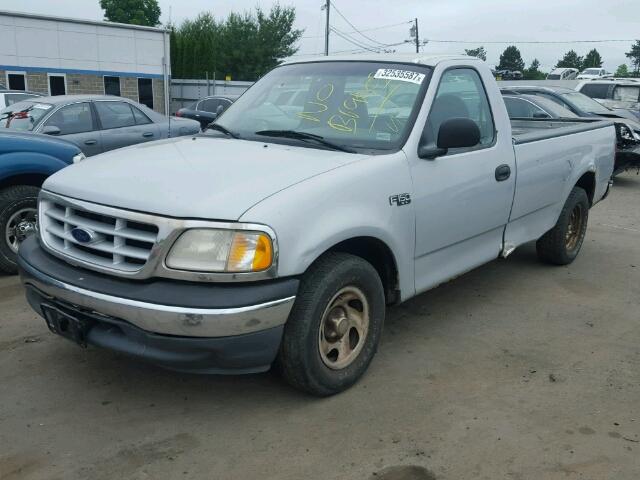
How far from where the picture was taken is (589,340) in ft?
15.0

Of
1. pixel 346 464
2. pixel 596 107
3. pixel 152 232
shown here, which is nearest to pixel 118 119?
pixel 152 232

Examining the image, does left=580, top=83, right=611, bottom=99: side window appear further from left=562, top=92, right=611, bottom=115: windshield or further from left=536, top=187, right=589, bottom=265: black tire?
left=536, top=187, right=589, bottom=265: black tire

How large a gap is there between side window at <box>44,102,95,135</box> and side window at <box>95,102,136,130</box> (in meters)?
0.18

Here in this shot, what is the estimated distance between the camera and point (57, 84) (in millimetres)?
29250

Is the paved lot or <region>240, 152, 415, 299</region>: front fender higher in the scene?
<region>240, 152, 415, 299</region>: front fender

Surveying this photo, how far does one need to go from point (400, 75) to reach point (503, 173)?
42.1 inches

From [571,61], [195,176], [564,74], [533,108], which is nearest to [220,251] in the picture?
[195,176]

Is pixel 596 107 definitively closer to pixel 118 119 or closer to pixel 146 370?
pixel 118 119

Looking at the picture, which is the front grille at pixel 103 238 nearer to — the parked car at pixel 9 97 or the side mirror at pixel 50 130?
the side mirror at pixel 50 130

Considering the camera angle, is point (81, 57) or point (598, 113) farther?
point (81, 57)

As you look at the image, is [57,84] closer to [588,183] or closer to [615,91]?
[615,91]

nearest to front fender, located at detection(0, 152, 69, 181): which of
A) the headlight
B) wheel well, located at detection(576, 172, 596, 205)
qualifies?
the headlight

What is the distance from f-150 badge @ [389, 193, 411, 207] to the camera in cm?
368

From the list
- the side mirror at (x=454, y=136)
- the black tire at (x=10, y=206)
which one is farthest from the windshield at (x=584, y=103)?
the black tire at (x=10, y=206)
